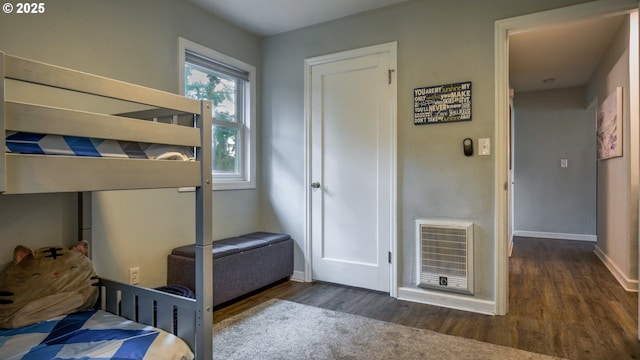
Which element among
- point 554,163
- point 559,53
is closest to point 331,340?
point 559,53

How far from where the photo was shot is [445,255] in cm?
267

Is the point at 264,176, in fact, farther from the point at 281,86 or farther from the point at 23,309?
the point at 23,309

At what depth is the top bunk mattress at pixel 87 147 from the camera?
103 centimetres

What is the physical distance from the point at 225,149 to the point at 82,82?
6.81ft

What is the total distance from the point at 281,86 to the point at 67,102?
1839 mm

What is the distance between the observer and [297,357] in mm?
1911

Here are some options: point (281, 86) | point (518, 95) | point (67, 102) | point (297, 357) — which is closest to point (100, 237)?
point (67, 102)

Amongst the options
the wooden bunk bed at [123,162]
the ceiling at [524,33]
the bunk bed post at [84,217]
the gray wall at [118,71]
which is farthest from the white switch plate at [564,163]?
the bunk bed post at [84,217]

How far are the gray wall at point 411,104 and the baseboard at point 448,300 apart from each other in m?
0.06

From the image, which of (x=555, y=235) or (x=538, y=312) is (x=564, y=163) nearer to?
(x=555, y=235)

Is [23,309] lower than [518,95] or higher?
lower

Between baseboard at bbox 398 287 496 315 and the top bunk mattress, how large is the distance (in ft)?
6.71

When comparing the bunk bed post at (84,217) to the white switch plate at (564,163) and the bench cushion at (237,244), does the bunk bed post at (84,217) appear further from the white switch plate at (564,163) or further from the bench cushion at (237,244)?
the white switch plate at (564,163)
